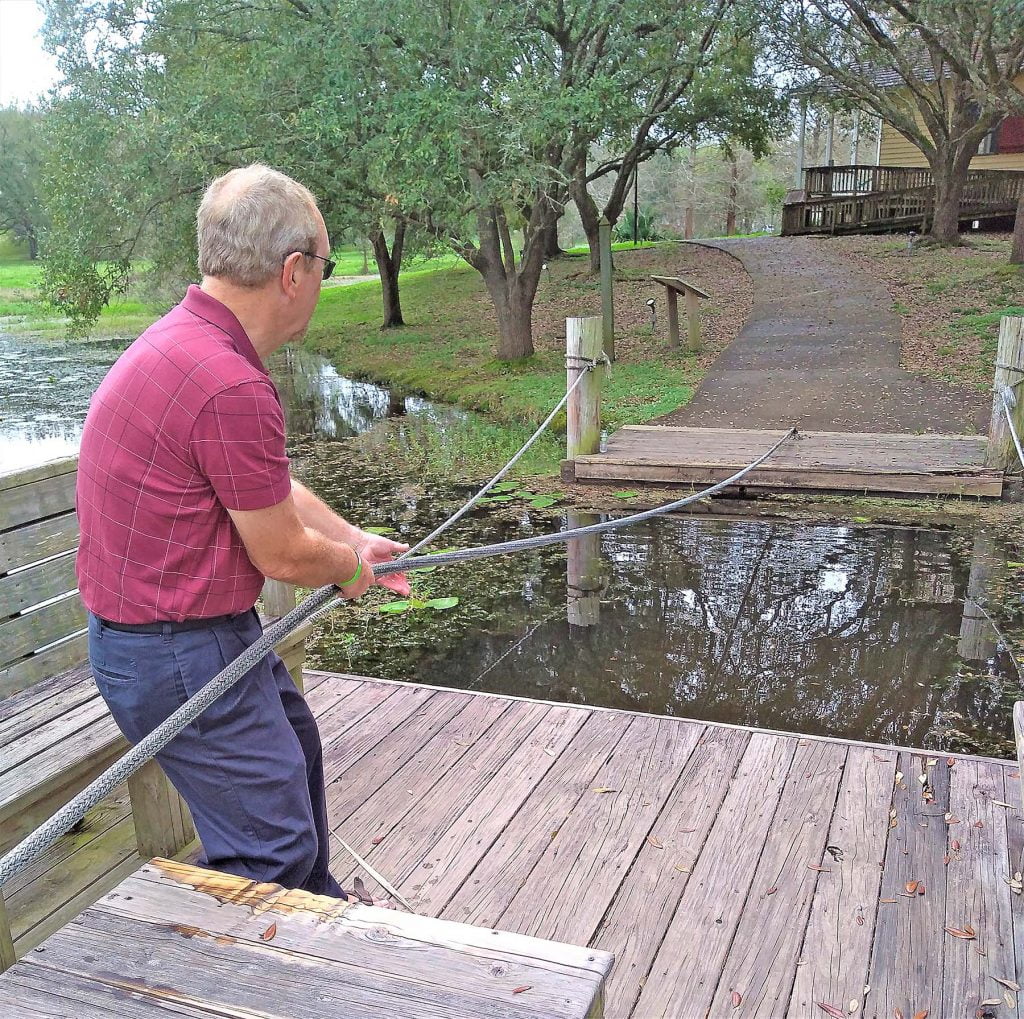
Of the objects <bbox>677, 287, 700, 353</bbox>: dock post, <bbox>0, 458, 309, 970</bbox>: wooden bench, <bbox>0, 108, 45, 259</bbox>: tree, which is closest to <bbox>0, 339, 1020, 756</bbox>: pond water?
<bbox>0, 458, 309, 970</bbox>: wooden bench

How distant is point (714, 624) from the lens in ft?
18.3

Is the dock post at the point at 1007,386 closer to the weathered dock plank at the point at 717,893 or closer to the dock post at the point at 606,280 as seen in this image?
the weathered dock plank at the point at 717,893

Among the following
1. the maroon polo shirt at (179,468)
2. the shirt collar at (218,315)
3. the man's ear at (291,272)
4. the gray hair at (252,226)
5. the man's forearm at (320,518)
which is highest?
the gray hair at (252,226)

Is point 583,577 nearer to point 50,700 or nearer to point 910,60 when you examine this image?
point 50,700

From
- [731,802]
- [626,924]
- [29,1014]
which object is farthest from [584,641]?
[29,1014]

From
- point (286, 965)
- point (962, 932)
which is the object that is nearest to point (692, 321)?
point (962, 932)

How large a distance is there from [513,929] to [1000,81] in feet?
49.3

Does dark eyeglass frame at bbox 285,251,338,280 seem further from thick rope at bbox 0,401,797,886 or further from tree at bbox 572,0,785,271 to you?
tree at bbox 572,0,785,271

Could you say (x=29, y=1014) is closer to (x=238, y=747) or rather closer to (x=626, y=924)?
(x=238, y=747)

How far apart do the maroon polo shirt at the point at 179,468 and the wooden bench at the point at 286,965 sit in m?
0.54

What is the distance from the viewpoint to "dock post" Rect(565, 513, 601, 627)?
576 centimetres

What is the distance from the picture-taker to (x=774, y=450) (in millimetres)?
7570

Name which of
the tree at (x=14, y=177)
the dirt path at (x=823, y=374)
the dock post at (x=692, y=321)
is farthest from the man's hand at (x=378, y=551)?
the tree at (x=14, y=177)

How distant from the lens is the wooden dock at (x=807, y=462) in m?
7.25
